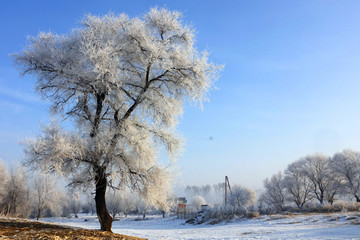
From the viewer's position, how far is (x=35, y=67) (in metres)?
10.1

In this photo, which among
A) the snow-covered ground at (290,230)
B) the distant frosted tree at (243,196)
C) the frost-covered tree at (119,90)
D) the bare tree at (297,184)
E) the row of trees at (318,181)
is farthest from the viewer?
the distant frosted tree at (243,196)

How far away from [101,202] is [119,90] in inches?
170

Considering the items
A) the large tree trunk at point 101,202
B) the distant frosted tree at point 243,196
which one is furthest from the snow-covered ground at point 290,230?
the distant frosted tree at point 243,196

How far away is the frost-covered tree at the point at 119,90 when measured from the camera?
31.3 feet

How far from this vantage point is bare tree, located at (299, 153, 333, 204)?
51.6m

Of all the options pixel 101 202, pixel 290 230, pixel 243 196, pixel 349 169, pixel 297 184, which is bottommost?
pixel 290 230

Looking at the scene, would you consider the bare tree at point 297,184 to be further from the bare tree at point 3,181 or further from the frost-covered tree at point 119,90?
the frost-covered tree at point 119,90

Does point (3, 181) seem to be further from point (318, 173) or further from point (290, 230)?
point (318, 173)

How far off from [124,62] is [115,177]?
441 cm

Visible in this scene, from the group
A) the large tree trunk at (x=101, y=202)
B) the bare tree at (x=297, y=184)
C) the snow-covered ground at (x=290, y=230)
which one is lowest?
the snow-covered ground at (x=290, y=230)

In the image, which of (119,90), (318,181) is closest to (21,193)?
(119,90)

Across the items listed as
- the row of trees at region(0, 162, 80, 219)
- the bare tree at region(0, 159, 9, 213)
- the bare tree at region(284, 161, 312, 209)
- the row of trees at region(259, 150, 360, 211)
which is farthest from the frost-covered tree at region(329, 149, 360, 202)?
the bare tree at region(0, 159, 9, 213)

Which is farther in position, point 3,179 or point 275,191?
point 275,191

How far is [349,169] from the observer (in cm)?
4741
